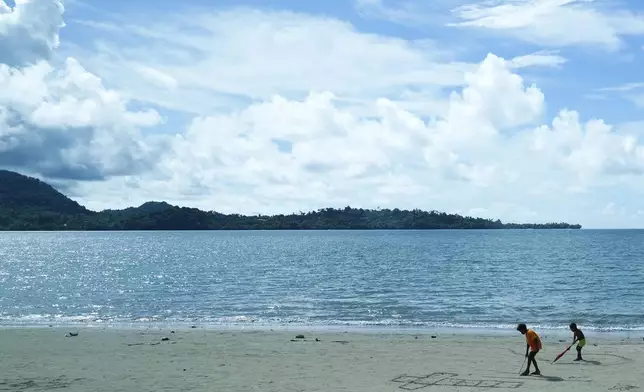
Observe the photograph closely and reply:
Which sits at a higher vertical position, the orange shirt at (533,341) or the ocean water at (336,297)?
the orange shirt at (533,341)

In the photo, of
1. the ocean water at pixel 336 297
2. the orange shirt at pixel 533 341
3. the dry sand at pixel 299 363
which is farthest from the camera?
the ocean water at pixel 336 297

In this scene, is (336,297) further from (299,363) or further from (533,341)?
(533,341)

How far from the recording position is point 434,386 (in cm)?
2045

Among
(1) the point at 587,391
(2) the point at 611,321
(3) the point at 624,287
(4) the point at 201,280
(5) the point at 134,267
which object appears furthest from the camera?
(5) the point at 134,267

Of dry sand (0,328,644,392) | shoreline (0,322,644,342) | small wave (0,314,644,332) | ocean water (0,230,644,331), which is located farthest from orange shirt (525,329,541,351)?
ocean water (0,230,644,331)

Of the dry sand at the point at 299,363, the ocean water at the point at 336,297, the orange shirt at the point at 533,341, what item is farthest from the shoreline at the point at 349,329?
the orange shirt at the point at 533,341

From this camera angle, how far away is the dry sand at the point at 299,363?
20781 mm

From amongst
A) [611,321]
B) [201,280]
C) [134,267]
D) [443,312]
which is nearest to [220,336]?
[443,312]

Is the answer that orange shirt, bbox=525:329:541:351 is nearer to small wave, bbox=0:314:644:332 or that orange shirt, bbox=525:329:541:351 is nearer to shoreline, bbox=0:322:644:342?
shoreline, bbox=0:322:644:342

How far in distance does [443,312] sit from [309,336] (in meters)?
14.1

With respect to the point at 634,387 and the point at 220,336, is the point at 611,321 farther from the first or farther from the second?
the point at 220,336

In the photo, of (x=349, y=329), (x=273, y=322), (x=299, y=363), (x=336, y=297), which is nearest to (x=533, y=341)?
(x=299, y=363)

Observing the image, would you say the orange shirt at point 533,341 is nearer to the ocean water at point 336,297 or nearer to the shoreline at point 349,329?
the shoreline at point 349,329

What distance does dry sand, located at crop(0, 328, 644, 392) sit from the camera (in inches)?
818
